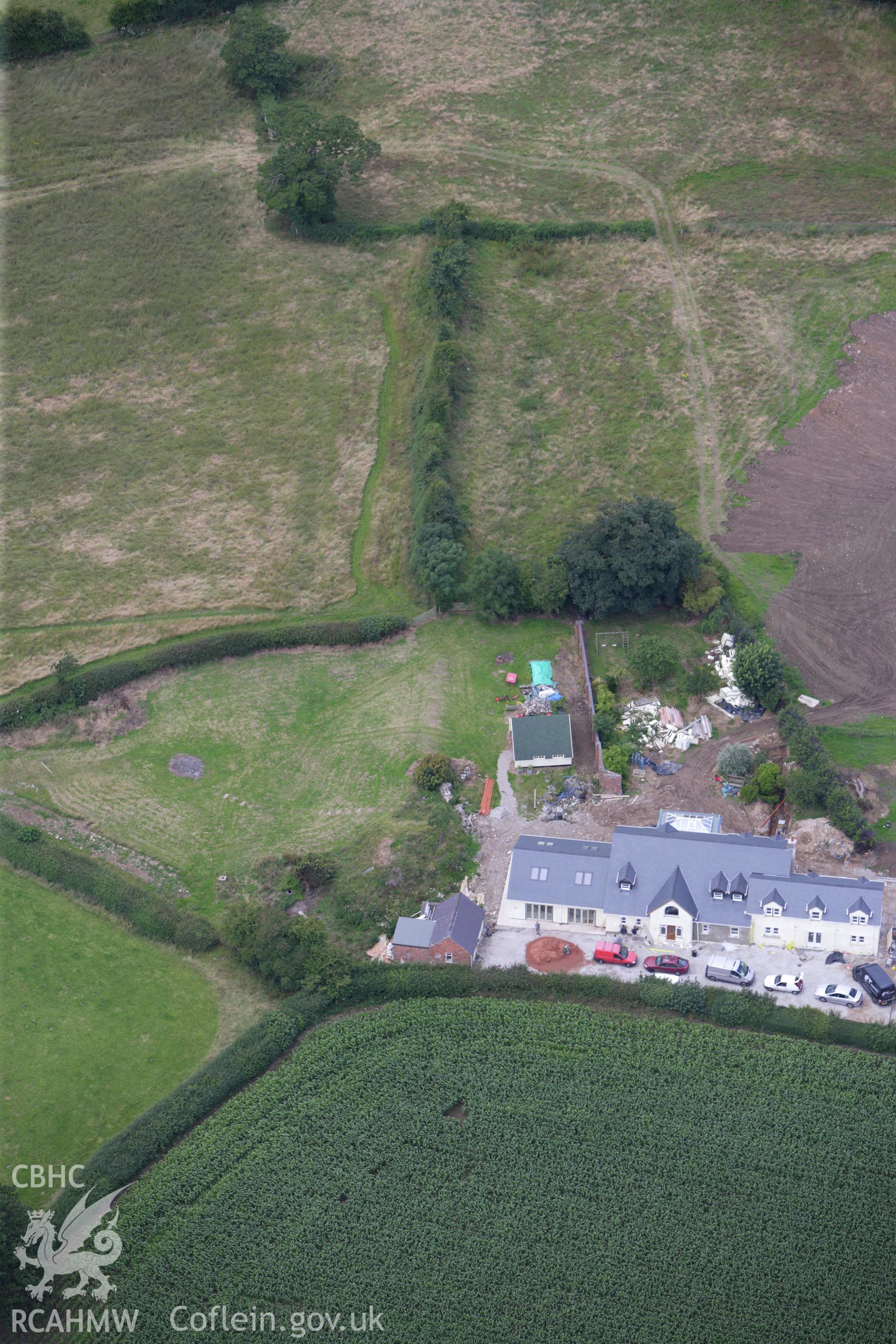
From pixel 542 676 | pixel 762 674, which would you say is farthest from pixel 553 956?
pixel 762 674

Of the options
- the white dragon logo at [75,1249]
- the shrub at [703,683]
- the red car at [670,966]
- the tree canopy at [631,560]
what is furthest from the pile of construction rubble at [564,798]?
the white dragon logo at [75,1249]

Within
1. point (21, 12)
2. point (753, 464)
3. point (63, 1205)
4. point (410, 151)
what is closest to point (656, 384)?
point (753, 464)

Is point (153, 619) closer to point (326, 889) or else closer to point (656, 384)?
point (326, 889)

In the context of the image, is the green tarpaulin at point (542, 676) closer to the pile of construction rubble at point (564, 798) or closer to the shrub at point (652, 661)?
the shrub at point (652, 661)

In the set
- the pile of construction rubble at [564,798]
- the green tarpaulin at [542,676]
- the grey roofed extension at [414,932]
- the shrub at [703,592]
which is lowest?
the grey roofed extension at [414,932]

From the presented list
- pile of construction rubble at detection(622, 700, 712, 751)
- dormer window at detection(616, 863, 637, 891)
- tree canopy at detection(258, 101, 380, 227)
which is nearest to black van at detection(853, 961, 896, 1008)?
dormer window at detection(616, 863, 637, 891)
